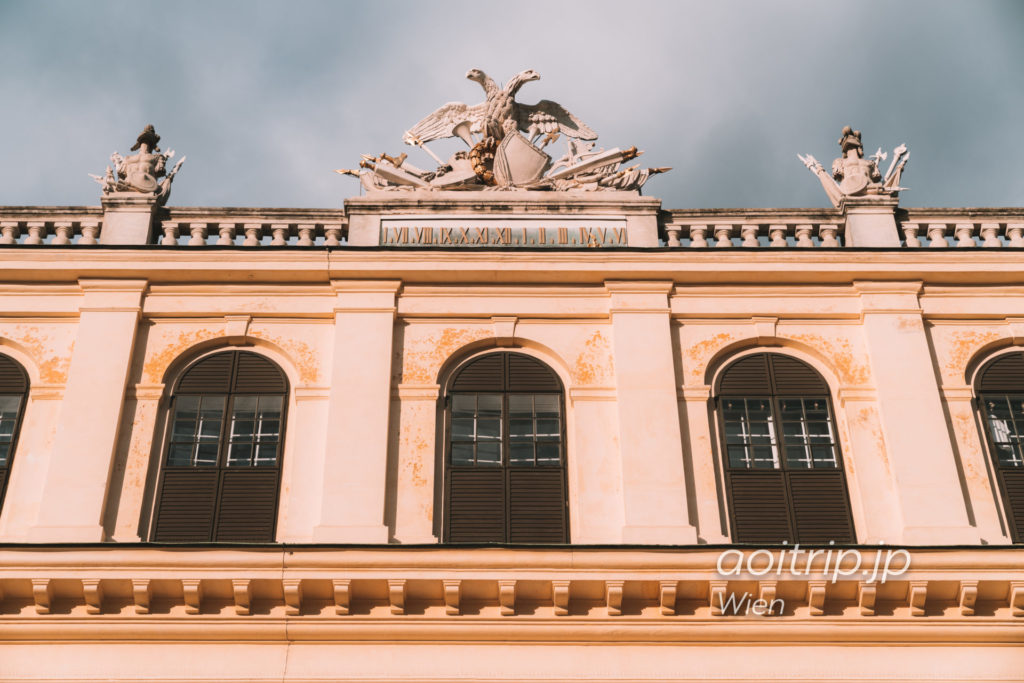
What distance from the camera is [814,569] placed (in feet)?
48.5

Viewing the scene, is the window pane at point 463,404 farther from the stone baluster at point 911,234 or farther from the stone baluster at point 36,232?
the stone baluster at point 911,234

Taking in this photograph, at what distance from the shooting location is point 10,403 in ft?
55.7

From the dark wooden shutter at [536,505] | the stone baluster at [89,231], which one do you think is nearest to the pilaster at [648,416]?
the dark wooden shutter at [536,505]

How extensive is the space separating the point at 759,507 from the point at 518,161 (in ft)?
20.3

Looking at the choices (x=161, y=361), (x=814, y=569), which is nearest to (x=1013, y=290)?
(x=814, y=569)

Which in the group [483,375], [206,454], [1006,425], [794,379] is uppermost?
[483,375]

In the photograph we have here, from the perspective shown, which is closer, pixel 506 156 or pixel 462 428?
pixel 462 428

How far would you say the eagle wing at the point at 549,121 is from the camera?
20.1 meters

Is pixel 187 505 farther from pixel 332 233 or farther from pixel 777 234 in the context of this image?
pixel 777 234

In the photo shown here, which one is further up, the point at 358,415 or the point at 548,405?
the point at 548,405

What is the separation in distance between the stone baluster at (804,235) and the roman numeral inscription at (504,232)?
7.57 ft

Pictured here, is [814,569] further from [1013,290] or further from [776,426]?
[1013,290]

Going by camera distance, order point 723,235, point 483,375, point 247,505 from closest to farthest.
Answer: point 247,505, point 483,375, point 723,235

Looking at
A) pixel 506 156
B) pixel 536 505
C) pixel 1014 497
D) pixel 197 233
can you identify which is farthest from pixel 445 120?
pixel 1014 497
